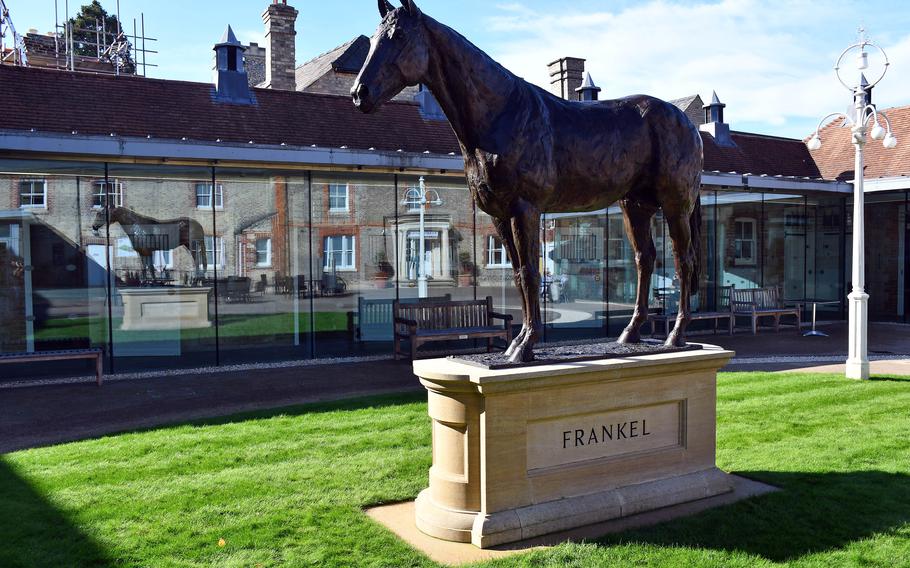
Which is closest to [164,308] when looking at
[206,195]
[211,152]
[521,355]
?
[206,195]

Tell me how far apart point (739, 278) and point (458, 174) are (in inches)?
319

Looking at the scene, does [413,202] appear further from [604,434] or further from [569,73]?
[569,73]

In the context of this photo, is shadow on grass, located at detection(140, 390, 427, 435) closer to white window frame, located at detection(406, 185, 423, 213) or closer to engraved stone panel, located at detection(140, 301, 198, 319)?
engraved stone panel, located at detection(140, 301, 198, 319)

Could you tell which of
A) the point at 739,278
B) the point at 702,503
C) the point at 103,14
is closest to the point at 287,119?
the point at 739,278

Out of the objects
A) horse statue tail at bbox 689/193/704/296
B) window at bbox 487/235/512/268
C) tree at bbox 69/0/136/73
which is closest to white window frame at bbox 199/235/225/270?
window at bbox 487/235/512/268

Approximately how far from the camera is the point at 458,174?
1353 cm

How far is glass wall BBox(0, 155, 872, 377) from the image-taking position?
1122cm

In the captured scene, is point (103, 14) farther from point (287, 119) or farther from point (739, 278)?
point (739, 278)

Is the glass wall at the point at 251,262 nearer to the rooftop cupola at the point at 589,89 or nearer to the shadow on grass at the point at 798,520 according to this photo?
the rooftop cupola at the point at 589,89

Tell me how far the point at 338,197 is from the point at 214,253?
2.32 metres

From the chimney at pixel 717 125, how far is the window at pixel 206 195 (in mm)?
14365

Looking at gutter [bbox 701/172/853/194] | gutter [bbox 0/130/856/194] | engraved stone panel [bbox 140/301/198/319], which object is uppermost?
gutter [bbox 701/172/853/194]

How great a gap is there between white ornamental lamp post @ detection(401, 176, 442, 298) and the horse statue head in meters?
9.57

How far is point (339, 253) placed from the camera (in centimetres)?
1312
